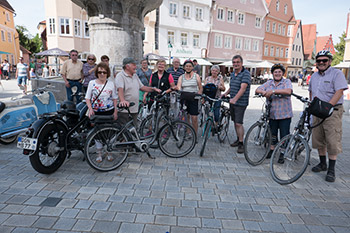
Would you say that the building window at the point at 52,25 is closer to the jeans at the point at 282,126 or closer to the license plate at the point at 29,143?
the license plate at the point at 29,143

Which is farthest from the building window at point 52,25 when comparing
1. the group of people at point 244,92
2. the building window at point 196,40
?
the group of people at point 244,92

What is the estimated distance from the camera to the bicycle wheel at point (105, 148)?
4.34 m

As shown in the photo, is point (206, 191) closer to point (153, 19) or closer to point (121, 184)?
point (121, 184)

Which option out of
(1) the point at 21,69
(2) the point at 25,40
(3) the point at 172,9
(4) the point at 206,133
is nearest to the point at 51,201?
(4) the point at 206,133

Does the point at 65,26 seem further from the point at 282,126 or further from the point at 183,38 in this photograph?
the point at 282,126

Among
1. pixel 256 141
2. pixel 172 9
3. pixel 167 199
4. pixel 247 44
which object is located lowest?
pixel 167 199

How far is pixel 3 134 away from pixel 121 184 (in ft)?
10.0

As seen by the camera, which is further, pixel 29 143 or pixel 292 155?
pixel 292 155

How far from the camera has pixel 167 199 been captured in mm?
3604

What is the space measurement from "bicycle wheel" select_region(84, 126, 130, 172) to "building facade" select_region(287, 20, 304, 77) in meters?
52.3

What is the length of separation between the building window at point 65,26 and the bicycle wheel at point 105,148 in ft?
94.9

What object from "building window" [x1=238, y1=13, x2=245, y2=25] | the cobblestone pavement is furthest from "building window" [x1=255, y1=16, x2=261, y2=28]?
the cobblestone pavement

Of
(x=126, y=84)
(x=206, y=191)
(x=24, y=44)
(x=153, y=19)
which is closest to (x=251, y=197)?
(x=206, y=191)

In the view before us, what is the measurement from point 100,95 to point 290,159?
11.1 feet
